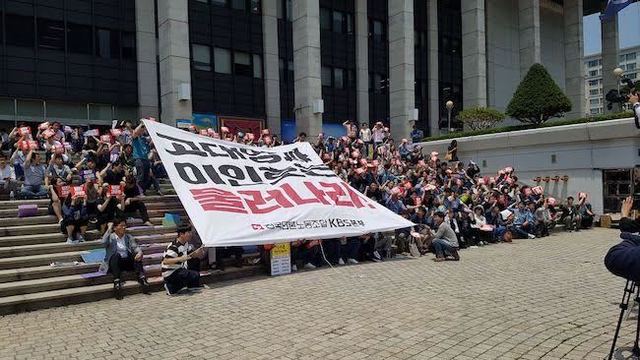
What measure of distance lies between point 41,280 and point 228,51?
24.7m

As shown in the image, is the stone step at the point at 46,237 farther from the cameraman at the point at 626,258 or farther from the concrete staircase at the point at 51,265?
the cameraman at the point at 626,258

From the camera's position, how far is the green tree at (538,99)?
1051 inches

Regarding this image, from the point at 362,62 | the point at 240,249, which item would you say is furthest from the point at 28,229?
the point at 362,62

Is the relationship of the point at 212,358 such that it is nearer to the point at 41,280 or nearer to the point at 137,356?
the point at 137,356

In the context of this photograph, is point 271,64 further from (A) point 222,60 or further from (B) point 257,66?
(A) point 222,60

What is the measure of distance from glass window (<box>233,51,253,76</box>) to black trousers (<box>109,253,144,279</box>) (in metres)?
23.9

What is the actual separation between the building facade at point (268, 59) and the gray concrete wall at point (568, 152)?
826 cm

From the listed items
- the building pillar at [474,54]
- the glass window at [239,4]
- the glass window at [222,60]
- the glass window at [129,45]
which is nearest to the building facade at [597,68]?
the building pillar at [474,54]

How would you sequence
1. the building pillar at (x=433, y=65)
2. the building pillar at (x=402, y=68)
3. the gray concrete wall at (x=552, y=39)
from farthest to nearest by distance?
the gray concrete wall at (x=552, y=39)
the building pillar at (x=433, y=65)
the building pillar at (x=402, y=68)

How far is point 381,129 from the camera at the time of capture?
25.2m

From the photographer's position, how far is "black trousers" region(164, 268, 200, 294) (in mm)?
10000

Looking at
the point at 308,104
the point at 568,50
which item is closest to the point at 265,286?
the point at 308,104

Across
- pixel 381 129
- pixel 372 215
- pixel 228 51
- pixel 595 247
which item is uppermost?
pixel 228 51

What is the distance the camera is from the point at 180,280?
10078mm
